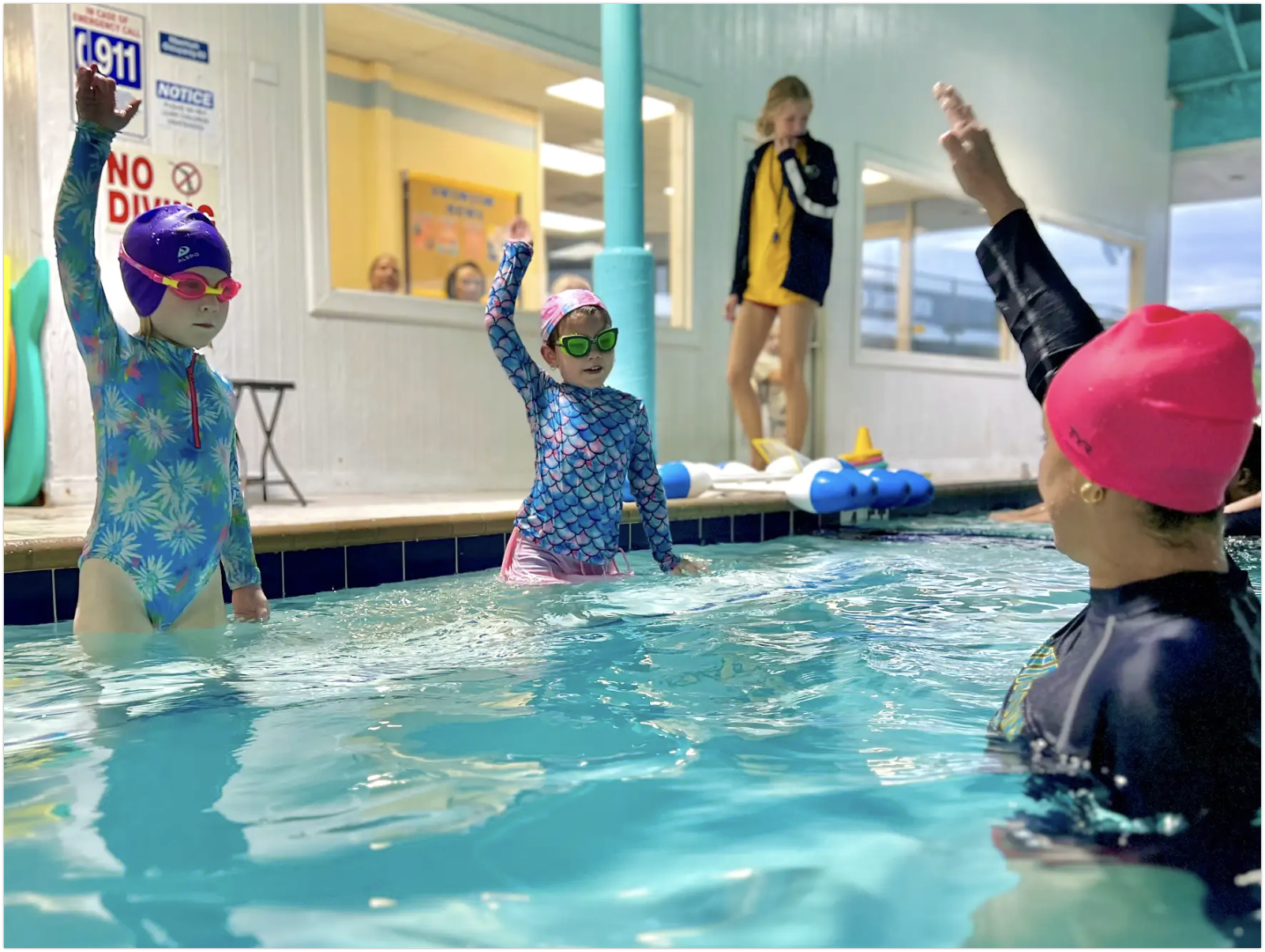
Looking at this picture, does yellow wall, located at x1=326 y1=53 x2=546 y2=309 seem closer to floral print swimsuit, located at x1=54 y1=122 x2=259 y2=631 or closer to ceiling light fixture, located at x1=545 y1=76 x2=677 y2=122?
ceiling light fixture, located at x1=545 y1=76 x2=677 y2=122

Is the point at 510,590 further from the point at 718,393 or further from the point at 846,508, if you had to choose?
the point at 718,393

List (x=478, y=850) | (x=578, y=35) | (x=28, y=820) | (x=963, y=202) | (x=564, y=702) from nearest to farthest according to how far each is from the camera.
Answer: (x=478, y=850)
(x=28, y=820)
(x=564, y=702)
(x=578, y=35)
(x=963, y=202)

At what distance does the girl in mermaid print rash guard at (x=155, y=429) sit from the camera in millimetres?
2590

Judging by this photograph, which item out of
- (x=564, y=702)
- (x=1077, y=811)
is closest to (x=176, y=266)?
(x=564, y=702)

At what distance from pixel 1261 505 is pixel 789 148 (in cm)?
321

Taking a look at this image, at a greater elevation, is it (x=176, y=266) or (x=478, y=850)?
(x=176, y=266)

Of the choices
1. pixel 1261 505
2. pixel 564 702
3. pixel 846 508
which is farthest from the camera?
pixel 846 508

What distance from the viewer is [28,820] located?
5.19 ft

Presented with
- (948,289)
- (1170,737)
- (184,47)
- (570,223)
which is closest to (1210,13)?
(948,289)

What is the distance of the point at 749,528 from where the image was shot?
5.73 m

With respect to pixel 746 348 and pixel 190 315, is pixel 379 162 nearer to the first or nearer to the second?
pixel 746 348

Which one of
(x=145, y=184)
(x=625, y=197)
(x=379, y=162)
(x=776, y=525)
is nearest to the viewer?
(x=625, y=197)

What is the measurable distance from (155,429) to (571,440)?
137 cm

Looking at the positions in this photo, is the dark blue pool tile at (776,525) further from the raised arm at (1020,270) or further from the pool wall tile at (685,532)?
the raised arm at (1020,270)
